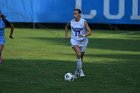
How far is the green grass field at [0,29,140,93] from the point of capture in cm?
1602

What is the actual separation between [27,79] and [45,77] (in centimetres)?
71

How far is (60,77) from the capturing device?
18.1m

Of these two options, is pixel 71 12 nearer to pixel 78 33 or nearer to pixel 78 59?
pixel 78 33

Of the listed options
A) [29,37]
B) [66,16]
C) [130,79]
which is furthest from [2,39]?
[66,16]

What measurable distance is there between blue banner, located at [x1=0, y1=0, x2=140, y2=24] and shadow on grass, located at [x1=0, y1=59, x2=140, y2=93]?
22.1 meters

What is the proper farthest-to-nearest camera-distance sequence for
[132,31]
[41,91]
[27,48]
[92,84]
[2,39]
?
[132,31] < [27,48] < [2,39] < [92,84] < [41,91]

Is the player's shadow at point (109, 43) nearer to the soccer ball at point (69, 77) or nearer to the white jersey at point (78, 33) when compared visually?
the white jersey at point (78, 33)

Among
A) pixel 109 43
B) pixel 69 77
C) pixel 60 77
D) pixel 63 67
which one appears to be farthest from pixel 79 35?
pixel 109 43

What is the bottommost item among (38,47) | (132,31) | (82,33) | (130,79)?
(132,31)

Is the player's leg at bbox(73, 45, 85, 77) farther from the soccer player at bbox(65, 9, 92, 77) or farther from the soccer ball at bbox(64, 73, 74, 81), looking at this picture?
the soccer ball at bbox(64, 73, 74, 81)

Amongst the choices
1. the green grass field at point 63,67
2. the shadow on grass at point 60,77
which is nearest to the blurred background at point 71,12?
the green grass field at point 63,67

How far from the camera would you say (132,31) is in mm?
45219

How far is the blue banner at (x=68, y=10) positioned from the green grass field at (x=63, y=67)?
34.3 ft

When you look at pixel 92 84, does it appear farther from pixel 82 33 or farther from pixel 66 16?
pixel 66 16
